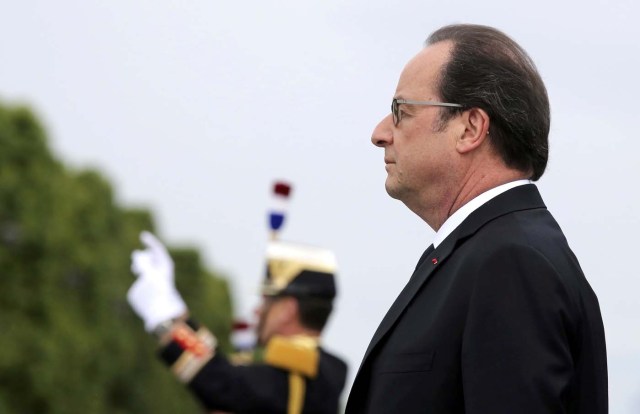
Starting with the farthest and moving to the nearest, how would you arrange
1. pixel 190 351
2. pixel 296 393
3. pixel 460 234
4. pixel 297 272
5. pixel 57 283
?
pixel 57 283 < pixel 297 272 < pixel 296 393 < pixel 190 351 < pixel 460 234

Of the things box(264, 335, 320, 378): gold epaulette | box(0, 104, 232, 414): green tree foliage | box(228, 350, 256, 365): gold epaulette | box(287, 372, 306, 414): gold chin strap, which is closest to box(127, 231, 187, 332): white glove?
box(264, 335, 320, 378): gold epaulette

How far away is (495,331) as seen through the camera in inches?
112

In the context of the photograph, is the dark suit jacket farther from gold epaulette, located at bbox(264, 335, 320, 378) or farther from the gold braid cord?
gold epaulette, located at bbox(264, 335, 320, 378)

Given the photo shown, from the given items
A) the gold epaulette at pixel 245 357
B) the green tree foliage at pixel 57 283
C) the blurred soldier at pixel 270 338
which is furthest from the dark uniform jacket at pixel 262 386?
the green tree foliage at pixel 57 283

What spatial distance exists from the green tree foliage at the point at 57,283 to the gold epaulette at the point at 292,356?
11.7m

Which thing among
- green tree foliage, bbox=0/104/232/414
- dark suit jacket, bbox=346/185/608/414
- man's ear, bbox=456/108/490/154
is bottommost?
green tree foliage, bbox=0/104/232/414

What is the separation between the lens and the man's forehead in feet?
A: 10.8

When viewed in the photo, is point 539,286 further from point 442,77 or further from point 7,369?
point 7,369

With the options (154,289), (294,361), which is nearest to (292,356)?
(294,361)

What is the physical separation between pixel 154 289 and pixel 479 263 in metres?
3.24

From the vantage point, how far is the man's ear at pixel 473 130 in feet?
10.5

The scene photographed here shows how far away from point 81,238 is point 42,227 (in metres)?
1.18

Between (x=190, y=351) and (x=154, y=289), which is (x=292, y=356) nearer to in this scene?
(x=190, y=351)

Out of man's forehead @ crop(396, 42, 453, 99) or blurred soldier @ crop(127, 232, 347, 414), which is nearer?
man's forehead @ crop(396, 42, 453, 99)
